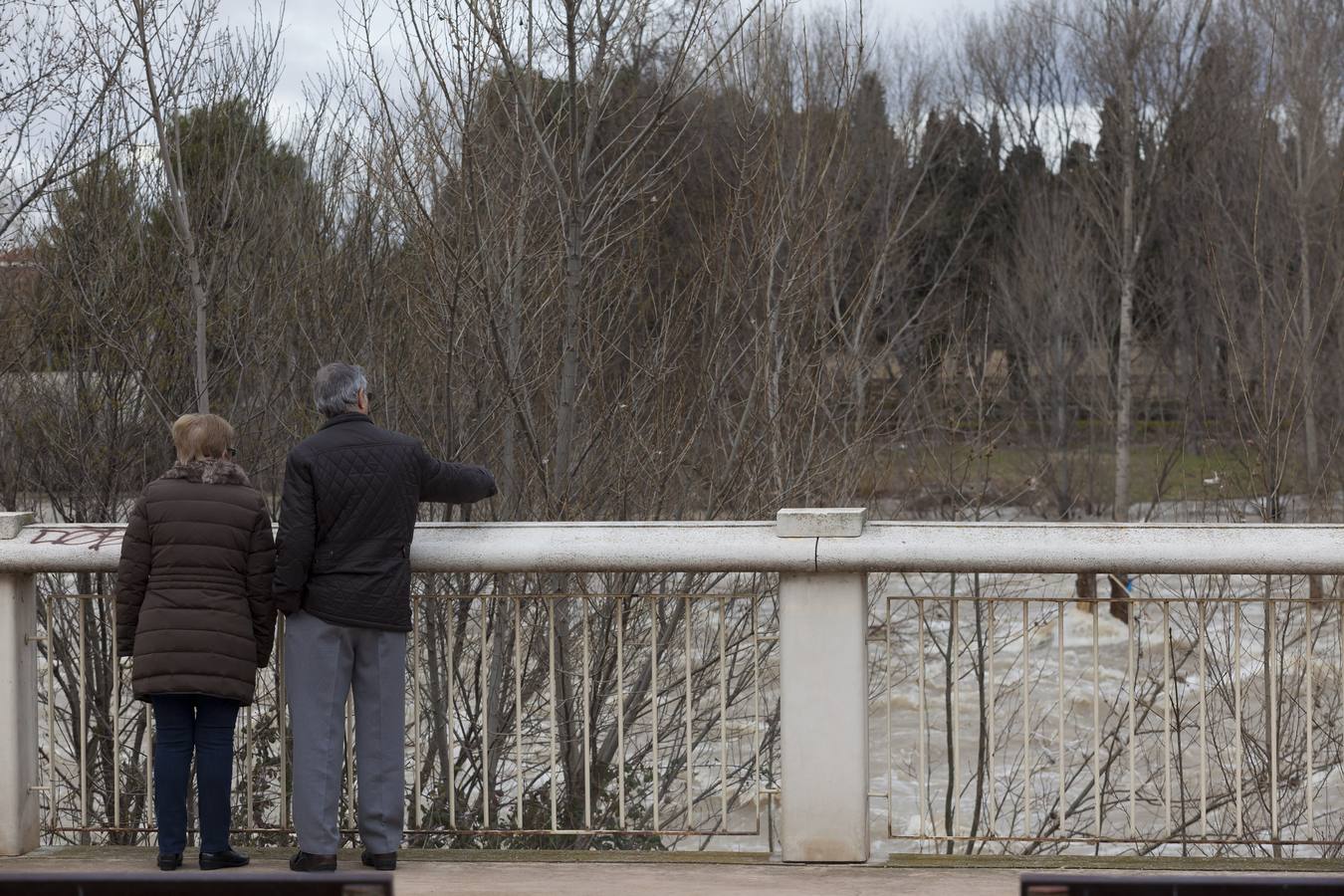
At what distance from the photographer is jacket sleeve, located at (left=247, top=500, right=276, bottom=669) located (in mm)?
5367

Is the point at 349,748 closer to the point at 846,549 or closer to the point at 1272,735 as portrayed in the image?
the point at 846,549

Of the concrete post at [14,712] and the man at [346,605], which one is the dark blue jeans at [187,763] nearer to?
the man at [346,605]

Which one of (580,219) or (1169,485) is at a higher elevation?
(580,219)

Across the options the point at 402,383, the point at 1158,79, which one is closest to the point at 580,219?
the point at 402,383

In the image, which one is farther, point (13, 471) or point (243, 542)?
point (13, 471)

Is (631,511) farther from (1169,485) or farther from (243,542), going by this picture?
(1169,485)

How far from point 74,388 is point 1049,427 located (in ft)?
74.2

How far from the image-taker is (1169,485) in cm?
1750

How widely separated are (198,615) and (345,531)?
0.62 metres

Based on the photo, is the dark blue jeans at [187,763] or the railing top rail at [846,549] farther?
the dark blue jeans at [187,763]

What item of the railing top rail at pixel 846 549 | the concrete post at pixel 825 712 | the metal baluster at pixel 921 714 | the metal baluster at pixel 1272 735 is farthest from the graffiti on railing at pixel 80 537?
the metal baluster at pixel 1272 735

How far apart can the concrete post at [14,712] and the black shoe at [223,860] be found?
35.4 inches

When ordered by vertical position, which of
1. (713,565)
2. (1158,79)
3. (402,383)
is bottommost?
(713,565)

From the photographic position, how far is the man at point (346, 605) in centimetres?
523
